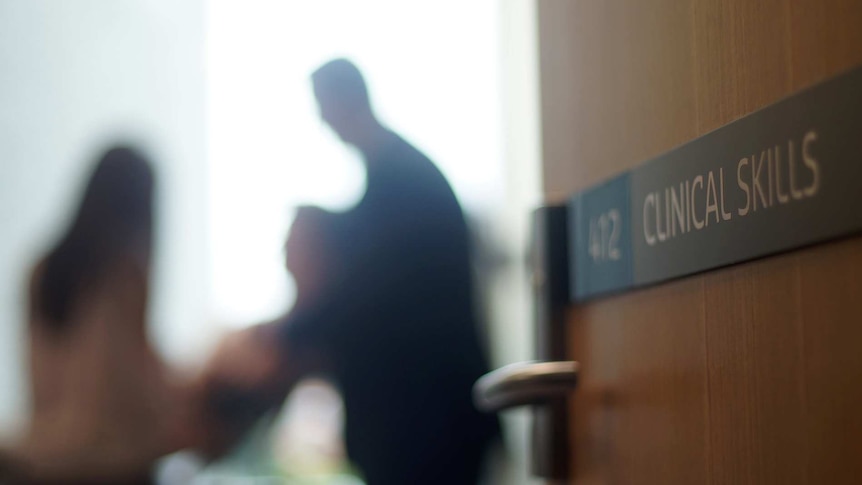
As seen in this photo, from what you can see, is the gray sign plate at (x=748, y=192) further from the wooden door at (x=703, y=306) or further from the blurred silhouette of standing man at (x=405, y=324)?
the blurred silhouette of standing man at (x=405, y=324)

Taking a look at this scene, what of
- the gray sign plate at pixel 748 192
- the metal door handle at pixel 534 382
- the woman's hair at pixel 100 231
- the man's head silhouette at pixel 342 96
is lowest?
the metal door handle at pixel 534 382

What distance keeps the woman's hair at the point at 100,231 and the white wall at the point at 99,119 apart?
0.17ft

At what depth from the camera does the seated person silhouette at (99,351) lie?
175 cm

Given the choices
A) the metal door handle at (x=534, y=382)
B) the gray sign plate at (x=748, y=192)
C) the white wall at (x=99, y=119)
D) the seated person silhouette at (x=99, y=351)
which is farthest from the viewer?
the white wall at (x=99, y=119)

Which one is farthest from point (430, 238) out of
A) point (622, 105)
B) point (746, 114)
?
point (746, 114)

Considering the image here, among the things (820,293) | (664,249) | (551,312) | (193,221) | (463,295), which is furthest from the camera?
(193,221)

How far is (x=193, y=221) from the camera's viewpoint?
1.93 meters

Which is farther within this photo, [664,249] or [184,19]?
[184,19]

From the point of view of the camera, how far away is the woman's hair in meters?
1.82

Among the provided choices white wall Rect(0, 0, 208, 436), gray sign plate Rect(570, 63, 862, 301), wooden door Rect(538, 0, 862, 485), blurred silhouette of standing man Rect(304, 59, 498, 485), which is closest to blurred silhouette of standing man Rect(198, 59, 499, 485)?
blurred silhouette of standing man Rect(304, 59, 498, 485)

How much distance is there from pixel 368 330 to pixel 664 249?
1.39m

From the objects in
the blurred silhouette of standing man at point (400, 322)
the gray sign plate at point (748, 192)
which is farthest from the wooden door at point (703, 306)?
the blurred silhouette of standing man at point (400, 322)

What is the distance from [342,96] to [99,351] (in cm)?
63

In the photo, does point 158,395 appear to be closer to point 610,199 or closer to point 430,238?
point 430,238
